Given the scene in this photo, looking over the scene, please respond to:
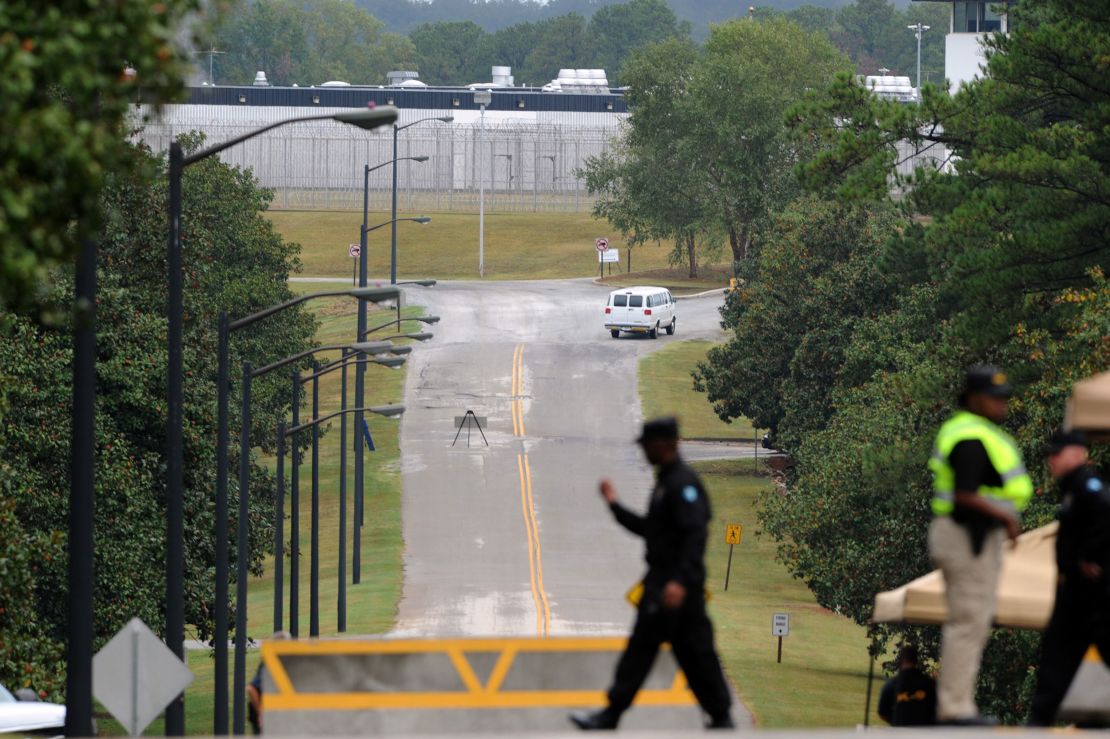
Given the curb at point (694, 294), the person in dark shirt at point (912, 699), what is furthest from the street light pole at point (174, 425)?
the curb at point (694, 294)

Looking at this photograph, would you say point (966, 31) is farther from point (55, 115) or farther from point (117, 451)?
point (55, 115)

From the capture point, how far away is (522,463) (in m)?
72.2

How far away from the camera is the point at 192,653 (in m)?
53.7

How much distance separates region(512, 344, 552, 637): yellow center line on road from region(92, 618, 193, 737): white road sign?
92.5ft

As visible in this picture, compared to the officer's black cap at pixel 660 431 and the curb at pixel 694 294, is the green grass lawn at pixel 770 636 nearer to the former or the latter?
the officer's black cap at pixel 660 431

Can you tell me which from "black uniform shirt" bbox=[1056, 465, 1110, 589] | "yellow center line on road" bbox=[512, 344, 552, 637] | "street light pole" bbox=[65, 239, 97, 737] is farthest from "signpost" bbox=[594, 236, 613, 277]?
"black uniform shirt" bbox=[1056, 465, 1110, 589]

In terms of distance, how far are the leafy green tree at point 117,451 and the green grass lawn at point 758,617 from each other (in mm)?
12419

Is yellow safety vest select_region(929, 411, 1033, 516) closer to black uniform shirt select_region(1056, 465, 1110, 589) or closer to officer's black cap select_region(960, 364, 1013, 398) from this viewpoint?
officer's black cap select_region(960, 364, 1013, 398)

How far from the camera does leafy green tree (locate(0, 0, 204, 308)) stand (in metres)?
9.40

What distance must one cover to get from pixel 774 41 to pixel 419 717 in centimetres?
9593

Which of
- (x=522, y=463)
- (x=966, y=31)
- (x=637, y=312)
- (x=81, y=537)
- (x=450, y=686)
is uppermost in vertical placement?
(x=966, y=31)

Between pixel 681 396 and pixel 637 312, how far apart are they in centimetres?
974

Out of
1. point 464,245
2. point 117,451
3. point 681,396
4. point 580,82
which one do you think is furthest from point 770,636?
point 580,82

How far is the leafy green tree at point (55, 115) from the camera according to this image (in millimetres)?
9398
